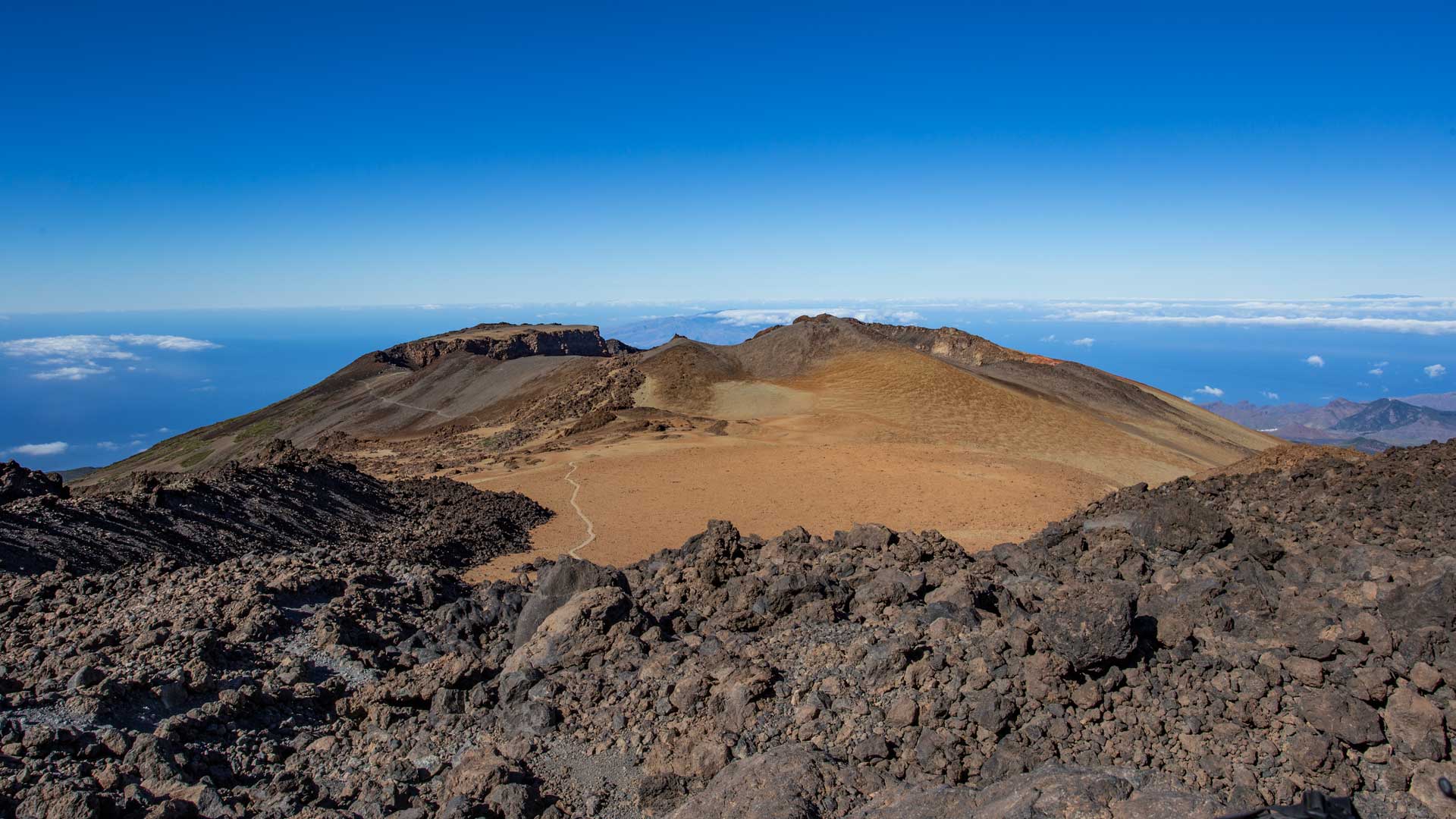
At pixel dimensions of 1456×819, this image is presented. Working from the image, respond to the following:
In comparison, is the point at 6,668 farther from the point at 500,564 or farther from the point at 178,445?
the point at 178,445

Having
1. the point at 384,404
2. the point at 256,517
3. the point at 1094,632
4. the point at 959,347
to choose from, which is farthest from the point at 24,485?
the point at 959,347

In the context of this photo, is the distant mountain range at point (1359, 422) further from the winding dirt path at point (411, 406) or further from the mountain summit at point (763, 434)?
the winding dirt path at point (411, 406)

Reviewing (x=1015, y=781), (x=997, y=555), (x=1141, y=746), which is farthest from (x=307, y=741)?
(x=997, y=555)

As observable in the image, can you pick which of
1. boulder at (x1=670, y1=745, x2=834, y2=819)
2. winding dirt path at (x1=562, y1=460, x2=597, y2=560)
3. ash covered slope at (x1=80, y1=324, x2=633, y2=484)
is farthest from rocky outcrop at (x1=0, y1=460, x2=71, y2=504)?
ash covered slope at (x1=80, y1=324, x2=633, y2=484)

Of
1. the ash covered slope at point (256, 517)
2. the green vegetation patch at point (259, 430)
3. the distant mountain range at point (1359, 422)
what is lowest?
the distant mountain range at point (1359, 422)

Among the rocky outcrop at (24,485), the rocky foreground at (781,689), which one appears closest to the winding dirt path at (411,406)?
the rocky outcrop at (24,485)

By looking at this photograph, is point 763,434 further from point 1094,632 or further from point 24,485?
point 1094,632
